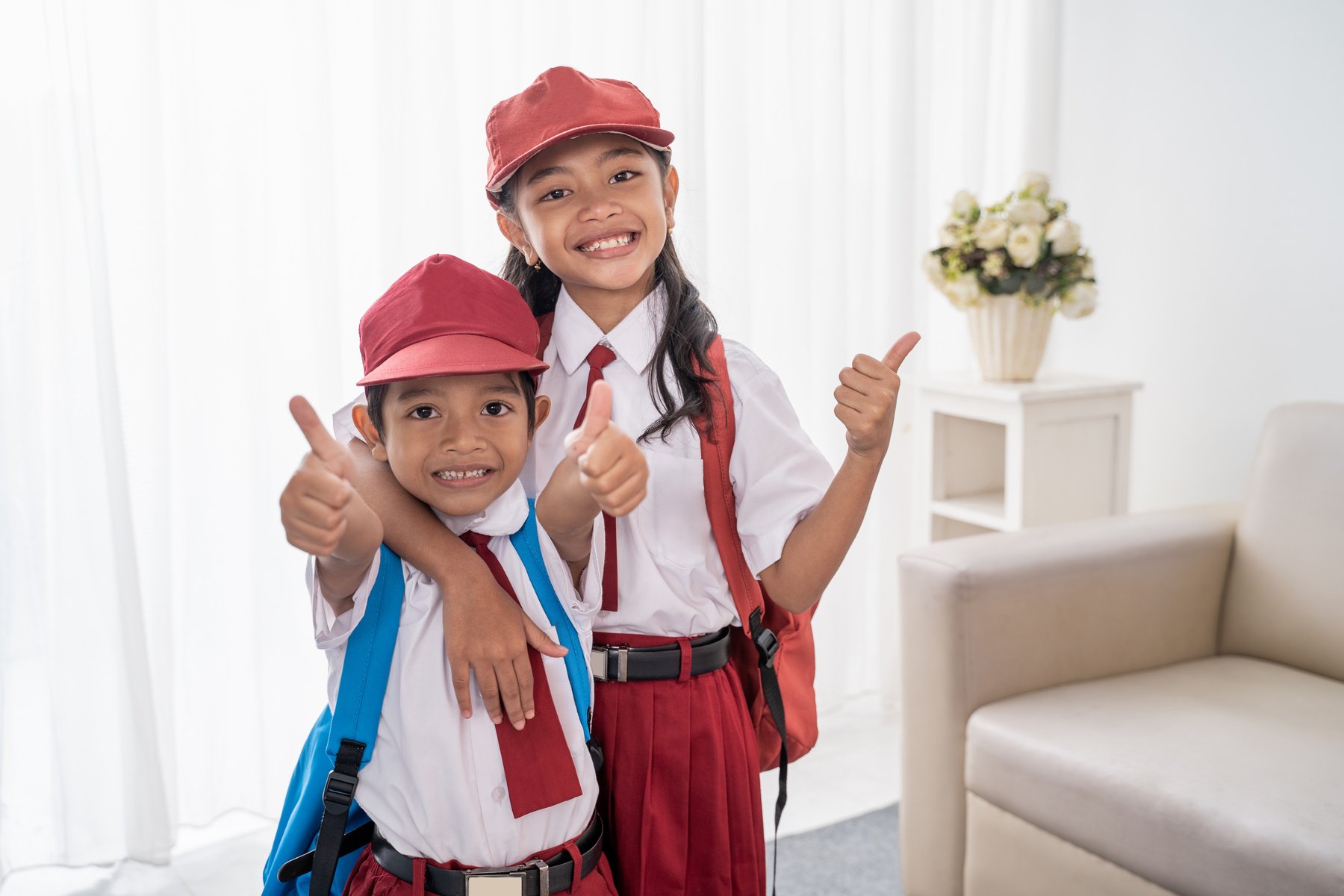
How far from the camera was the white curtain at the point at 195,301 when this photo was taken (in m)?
1.93

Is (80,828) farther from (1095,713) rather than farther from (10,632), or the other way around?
(1095,713)

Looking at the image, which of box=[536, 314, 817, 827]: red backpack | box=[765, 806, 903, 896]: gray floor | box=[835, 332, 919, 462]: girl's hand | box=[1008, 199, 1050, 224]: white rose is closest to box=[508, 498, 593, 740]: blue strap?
box=[536, 314, 817, 827]: red backpack

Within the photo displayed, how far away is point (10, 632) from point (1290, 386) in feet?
8.59

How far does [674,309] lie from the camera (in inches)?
50.1

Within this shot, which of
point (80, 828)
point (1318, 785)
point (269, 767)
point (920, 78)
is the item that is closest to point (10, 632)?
point (80, 828)

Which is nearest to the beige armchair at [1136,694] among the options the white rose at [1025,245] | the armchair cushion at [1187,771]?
the armchair cushion at [1187,771]

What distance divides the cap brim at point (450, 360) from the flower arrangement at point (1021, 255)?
5.32 feet

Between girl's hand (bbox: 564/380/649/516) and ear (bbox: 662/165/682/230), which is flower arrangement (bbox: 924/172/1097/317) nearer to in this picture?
ear (bbox: 662/165/682/230)

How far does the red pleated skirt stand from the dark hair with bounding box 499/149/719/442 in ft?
0.86

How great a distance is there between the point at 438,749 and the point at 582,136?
0.63m

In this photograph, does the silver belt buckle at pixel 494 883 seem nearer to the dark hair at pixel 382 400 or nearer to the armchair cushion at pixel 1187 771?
the dark hair at pixel 382 400

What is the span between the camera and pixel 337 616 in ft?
3.44

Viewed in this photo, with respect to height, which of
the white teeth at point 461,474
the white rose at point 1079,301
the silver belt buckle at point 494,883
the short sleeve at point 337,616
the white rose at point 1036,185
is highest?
the white rose at point 1036,185

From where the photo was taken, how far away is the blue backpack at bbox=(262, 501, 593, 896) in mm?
1037
